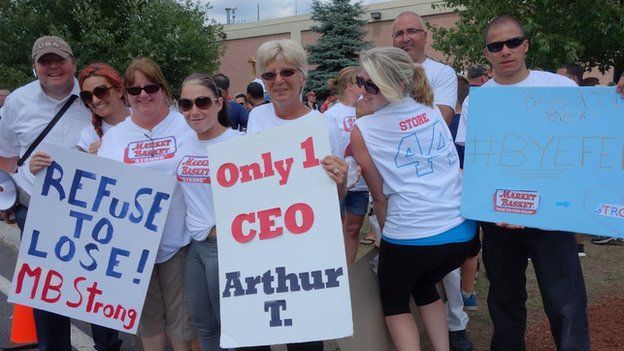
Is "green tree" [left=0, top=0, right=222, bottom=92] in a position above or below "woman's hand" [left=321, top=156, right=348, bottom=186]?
above

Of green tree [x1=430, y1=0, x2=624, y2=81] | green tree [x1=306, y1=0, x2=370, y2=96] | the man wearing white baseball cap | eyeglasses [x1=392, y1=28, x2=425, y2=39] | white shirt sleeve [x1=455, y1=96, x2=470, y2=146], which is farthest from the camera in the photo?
green tree [x1=306, y1=0, x2=370, y2=96]

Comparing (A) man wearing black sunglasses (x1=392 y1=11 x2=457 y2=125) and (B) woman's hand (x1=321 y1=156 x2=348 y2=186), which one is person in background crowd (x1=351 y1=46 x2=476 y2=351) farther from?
(A) man wearing black sunglasses (x1=392 y1=11 x2=457 y2=125)

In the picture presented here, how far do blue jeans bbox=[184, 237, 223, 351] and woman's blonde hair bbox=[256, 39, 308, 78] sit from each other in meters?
0.96

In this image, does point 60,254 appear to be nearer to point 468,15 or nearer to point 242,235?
point 242,235

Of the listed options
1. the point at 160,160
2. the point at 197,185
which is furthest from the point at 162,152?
the point at 197,185

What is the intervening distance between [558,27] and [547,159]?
A: 825 cm

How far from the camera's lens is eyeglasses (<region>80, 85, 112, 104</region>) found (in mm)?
3102

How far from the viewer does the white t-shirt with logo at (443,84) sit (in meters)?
3.54

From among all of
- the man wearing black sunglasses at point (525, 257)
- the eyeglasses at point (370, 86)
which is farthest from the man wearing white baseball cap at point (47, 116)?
the man wearing black sunglasses at point (525, 257)

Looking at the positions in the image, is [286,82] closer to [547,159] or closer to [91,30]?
[547,159]

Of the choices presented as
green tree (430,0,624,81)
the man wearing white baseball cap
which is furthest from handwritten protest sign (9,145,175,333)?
green tree (430,0,624,81)

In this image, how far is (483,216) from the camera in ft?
8.96

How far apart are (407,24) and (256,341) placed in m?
2.34

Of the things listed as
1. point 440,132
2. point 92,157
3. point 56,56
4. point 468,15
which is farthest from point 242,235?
point 468,15
